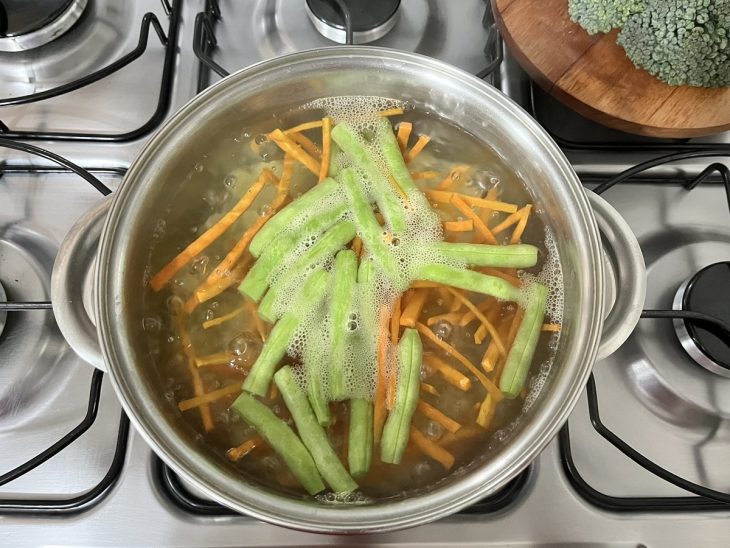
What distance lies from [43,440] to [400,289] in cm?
59

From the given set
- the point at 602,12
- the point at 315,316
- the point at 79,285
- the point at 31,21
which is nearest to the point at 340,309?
the point at 315,316

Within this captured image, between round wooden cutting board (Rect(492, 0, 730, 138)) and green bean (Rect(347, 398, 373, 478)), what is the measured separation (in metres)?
0.61

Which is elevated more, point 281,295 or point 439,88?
point 439,88

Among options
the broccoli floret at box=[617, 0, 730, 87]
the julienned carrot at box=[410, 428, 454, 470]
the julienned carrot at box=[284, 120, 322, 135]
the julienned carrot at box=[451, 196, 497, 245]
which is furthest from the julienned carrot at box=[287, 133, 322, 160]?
the broccoli floret at box=[617, 0, 730, 87]

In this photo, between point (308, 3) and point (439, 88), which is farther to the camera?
point (308, 3)

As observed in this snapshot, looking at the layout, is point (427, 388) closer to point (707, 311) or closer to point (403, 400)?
point (403, 400)

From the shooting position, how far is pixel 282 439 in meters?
0.78

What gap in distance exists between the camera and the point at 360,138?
2.98ft

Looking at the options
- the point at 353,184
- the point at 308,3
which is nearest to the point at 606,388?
the point at 353,184

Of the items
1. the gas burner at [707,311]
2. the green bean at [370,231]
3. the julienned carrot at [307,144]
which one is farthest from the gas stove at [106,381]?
the green bean at [370,231]

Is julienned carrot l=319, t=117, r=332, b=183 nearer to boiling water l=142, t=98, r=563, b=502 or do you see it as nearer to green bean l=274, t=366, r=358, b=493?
boiling water l=142, t=98, r=563, b=502

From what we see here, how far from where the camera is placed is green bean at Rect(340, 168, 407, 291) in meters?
0.85

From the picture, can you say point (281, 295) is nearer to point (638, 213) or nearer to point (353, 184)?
point (353, 184)

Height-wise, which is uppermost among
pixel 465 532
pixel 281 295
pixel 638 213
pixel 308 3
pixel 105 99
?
pixel 308 3
